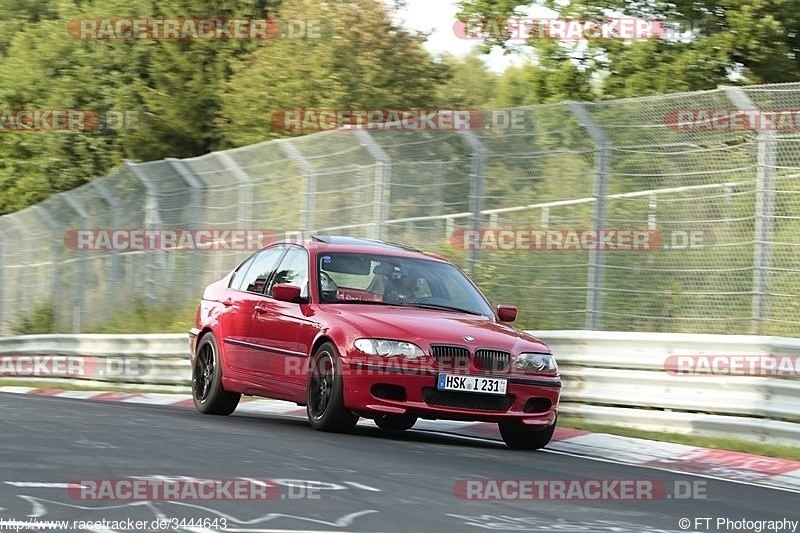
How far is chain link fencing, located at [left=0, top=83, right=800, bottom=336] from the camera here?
12.3m

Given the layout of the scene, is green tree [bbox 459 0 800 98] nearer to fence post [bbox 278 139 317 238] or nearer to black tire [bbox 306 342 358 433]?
fence post [bbox 278 139 317 238]

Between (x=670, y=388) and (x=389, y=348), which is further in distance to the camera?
(x=670, y=388)

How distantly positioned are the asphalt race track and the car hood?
0.75m

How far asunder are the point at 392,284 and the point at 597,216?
2479 mm

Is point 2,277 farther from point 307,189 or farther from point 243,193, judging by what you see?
point 307,189

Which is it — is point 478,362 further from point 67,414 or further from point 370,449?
point 67,414

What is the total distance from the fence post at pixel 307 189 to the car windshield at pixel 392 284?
630 centimetres

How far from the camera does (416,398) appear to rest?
10938 mm

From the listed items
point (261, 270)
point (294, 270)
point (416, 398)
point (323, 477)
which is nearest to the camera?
point (323, 477)

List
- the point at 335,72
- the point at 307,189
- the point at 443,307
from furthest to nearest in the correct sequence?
the point at 335,72 < the point at 307,189 < the point at 443,307

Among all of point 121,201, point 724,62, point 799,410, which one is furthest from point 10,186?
point 799,410

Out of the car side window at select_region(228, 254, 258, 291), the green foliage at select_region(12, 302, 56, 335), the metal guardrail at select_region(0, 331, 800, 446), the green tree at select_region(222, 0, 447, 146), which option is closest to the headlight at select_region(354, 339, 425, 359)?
the metal guardrail at select_region(0, 331, 800, 446)

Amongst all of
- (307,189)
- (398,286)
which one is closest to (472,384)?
(398,286)

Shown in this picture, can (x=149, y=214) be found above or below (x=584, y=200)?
below
